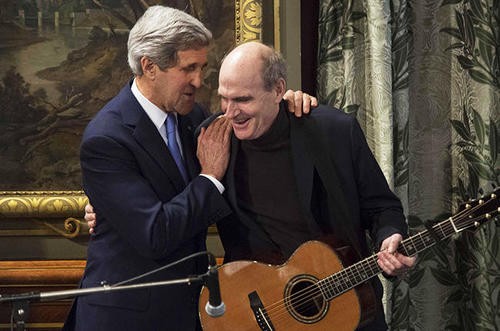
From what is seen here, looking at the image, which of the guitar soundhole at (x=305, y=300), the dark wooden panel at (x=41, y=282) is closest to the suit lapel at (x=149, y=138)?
the guitar soundhole at (x=305, y=300)

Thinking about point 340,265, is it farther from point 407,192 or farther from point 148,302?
point 407,192

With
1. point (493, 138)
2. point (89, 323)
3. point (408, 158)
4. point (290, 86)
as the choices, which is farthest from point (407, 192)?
point (89, 323)

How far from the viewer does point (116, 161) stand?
9.70 ft

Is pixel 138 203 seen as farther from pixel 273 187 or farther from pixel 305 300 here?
pixel 305 300

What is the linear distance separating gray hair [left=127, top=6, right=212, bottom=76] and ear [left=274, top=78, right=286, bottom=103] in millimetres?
277

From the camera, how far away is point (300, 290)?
3107mm

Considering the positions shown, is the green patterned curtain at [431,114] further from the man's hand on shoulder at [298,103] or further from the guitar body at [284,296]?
the guitar body at [284,296]

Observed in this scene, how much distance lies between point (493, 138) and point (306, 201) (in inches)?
50.8

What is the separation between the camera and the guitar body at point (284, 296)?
305 centimetres

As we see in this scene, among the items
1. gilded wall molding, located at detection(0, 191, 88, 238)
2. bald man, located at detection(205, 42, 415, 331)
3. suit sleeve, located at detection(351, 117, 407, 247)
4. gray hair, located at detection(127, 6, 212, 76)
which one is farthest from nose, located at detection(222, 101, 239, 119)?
gilded wall molding, located at detection(0, 191, 88, 238)

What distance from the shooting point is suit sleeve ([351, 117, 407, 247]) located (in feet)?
10.1

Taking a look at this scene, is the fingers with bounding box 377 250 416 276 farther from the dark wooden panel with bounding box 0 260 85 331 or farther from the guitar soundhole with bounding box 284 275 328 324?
the dark wooden panel with bounding box 0 260 85 331

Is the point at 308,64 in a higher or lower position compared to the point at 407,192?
higher

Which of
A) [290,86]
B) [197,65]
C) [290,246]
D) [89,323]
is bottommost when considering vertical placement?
[89,323]
